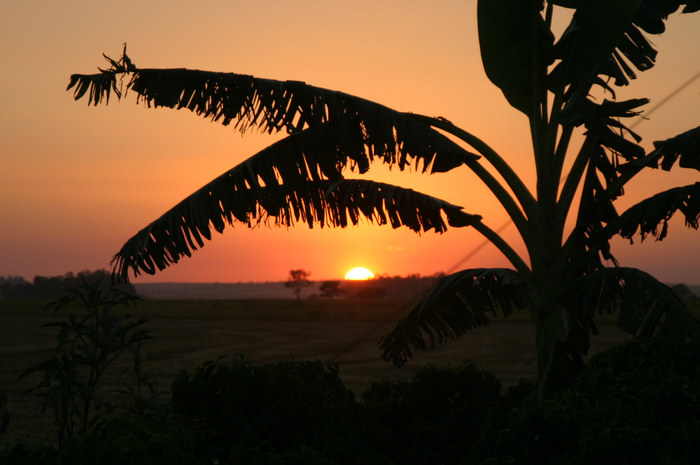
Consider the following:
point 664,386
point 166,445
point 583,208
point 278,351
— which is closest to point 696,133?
point 583,208

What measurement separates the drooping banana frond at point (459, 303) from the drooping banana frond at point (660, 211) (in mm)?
1126

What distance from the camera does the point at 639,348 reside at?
5.98 m

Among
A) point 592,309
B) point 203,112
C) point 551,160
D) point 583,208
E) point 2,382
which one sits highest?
point 203,112

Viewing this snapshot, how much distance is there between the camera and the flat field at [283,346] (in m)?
17.1

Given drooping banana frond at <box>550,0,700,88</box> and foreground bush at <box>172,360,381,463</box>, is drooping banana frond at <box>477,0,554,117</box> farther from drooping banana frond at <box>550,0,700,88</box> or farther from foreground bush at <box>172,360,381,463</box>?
foreground bush at <box>172,360,381,463</box>

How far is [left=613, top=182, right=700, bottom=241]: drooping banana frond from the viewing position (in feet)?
20.6

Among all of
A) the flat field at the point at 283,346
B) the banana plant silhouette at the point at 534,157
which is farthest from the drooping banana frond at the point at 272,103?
the flat field at the point at 283,346

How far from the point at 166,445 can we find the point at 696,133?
5200 mm

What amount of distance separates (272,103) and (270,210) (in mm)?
1133

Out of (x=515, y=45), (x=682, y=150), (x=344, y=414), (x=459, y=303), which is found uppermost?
(x=515, y=45)

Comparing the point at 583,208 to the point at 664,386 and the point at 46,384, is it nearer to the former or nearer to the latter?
the point at 664,386

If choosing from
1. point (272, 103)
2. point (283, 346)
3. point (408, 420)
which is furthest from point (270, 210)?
point (283, 346)

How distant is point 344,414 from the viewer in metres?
7.59

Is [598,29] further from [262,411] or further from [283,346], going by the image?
[283,346]
